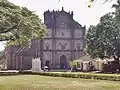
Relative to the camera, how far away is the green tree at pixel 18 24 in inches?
1213

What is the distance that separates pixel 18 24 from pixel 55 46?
6659cm

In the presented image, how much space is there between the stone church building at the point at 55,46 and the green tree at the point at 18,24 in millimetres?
59885

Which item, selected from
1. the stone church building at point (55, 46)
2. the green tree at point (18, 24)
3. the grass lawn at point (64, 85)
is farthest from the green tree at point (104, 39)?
the grass lawn at point (64, 85)

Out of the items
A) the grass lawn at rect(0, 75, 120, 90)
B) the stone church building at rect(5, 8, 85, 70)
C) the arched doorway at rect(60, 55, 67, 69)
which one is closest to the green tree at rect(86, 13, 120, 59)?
the arched doorway at rect(60, 55, 67, 69)

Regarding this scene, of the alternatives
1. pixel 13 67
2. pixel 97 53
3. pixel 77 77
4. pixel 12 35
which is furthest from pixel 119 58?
pixel 13 67

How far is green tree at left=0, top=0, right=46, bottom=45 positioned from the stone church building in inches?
2358

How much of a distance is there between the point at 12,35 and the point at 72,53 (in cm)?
6490

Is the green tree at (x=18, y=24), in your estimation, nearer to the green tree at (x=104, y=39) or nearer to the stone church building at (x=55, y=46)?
the green tree at (x=104, y=39)

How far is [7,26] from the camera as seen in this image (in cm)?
3139

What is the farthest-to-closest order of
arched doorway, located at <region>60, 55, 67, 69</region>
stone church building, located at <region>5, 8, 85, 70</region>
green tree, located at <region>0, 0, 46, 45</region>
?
arched doorway, located at <region>60, 55, 67, 69</region>, stone church building, located at <region>5, 8, 85, 70</region>, green tree, located at <region>0, 0, 46, 45</region>

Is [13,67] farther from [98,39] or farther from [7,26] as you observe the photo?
[7,26]

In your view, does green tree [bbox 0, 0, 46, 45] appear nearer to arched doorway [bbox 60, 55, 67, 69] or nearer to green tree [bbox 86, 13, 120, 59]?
green tree [bbox 86, 13, 120, 59]

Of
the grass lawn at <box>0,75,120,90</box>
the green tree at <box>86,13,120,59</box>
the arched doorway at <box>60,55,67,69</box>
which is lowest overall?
the grass lawn at <box>0,75,120,90</box>

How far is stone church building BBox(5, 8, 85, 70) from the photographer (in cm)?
9638
